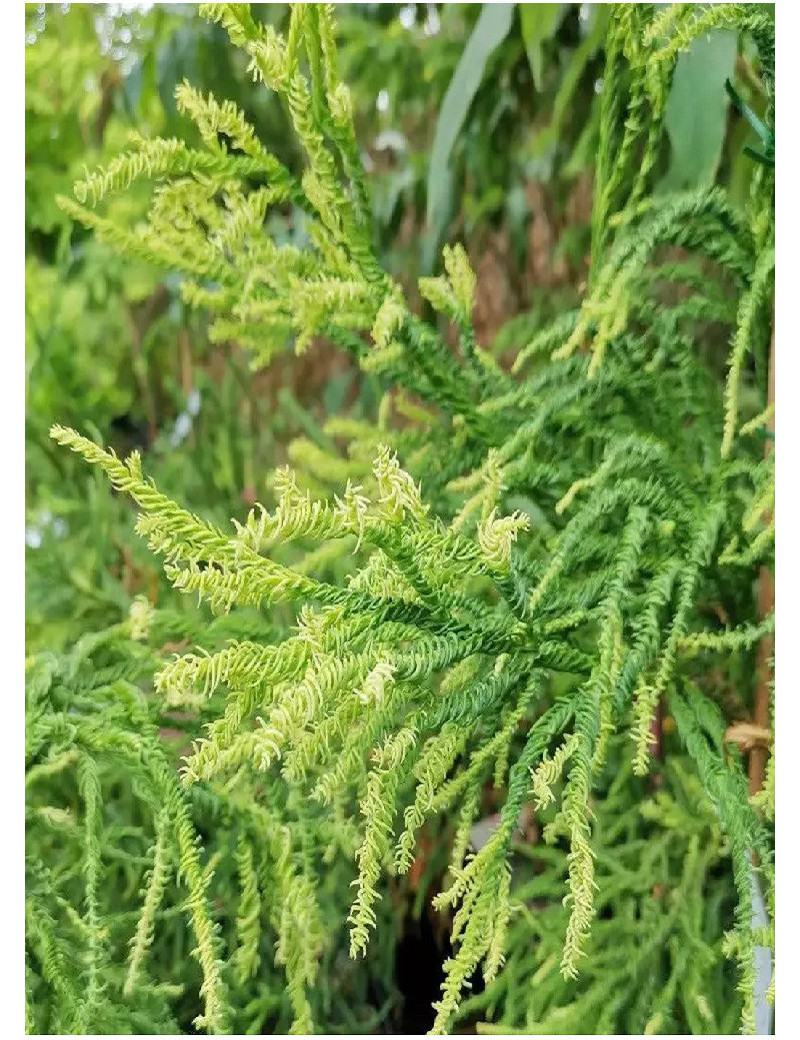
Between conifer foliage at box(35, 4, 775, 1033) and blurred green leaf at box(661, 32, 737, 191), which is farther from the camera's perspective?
blurred green leaf at box(661, 32, 737, 191)

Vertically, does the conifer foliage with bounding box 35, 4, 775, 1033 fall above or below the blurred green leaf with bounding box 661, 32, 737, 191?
below

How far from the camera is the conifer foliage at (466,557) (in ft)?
0.99

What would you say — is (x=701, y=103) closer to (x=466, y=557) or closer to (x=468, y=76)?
(x=468, y=76)

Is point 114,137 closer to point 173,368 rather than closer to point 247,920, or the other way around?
point 173,368

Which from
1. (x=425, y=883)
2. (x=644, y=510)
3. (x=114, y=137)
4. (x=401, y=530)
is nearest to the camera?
(x=401, y=530)

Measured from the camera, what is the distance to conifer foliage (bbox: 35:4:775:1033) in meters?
0.30

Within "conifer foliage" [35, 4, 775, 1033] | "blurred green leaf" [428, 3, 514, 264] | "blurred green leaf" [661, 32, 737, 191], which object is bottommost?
"conifer foliage" [35, 4, 775, 1033]

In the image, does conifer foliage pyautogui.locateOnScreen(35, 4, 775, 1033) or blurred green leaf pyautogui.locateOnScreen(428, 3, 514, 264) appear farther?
blurred green leaf pyautogui.locateOnScreen(428, 3, 514, 264)

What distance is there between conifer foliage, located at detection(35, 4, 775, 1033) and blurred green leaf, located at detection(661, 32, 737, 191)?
0.05 m

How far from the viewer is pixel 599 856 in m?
0.49

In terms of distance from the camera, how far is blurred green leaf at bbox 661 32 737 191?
48cm
